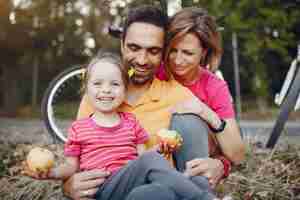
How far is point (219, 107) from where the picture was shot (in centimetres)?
242

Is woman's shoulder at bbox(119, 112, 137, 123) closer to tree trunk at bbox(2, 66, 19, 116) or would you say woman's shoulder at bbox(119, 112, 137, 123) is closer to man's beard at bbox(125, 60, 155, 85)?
man's beard at bbox(125, 60, 155, 85)

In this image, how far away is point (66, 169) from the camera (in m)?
2.17

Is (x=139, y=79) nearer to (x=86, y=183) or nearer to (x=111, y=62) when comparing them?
(x=111, y=62)

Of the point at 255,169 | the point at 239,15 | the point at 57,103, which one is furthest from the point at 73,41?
the point at 255,169

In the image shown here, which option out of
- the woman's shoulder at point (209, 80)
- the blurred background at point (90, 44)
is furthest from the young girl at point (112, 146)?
the blurred background at point (90, 44)

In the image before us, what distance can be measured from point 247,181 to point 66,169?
158 cm

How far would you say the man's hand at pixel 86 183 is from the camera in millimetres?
2139

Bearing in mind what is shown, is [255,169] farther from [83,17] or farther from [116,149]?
[83,17]

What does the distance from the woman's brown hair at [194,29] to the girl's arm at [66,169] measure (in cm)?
56

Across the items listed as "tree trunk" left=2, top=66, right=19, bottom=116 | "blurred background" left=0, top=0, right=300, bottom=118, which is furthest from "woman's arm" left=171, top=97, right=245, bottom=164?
"tree trunk" left=2, top=66, right=19, bottom=116

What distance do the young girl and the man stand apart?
0.25 feet

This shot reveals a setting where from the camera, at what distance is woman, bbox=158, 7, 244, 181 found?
92.7 inches

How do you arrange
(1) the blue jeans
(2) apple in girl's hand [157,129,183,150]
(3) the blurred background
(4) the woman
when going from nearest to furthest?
1. (2) apple in girl's hand [157,129,183,150]
2. (1) the blue jeans
3. (4) the woman
4. (3) the blurred background

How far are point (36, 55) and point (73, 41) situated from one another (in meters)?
1.04
